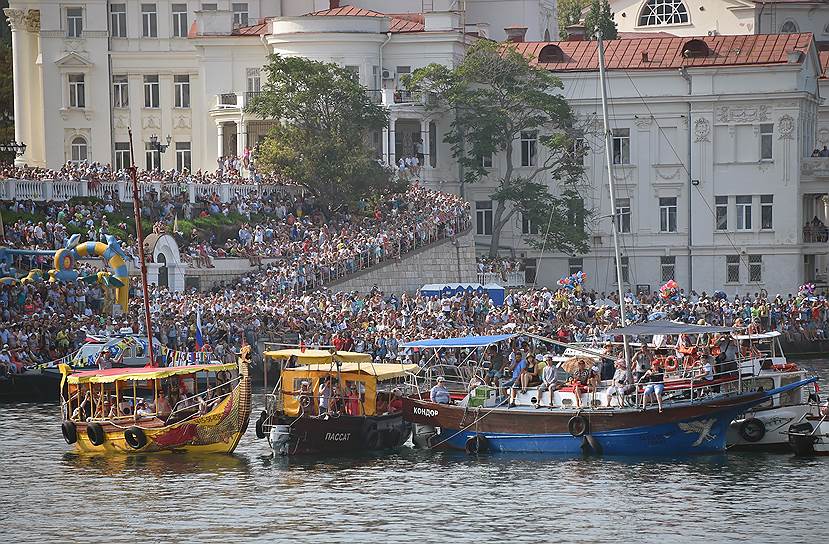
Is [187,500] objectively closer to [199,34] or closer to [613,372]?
[613,372]

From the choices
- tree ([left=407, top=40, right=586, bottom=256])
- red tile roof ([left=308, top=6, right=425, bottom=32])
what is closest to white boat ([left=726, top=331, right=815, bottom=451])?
tree ([left=407, top=40, right=586, bottom=256])

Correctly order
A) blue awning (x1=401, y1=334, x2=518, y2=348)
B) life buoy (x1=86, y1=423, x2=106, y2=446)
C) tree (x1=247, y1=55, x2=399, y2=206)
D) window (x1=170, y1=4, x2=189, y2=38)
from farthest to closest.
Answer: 1. window (x1=170, y1=4, x2=189, y2=38)
2. tree (x1=247, y1=55, x2=399, y2=206)
3. blue awning (x1=401, y1=334, x2=518, y2=348)
4. life buoy (x1=86, y1=423, x2=106, y2=446)

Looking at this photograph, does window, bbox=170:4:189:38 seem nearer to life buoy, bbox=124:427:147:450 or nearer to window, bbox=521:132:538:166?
window, bbox=521:132:538:166

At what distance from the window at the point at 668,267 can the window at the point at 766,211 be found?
14.2 feet

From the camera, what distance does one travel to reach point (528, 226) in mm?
106750

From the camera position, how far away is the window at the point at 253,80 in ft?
349

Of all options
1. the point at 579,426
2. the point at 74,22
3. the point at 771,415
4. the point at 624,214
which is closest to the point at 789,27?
the point at 624,214

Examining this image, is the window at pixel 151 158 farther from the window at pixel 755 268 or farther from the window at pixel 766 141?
the window at pixel 766 141

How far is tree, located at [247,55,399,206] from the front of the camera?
96.0 metres

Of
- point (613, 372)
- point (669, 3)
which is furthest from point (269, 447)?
point (669, 3)

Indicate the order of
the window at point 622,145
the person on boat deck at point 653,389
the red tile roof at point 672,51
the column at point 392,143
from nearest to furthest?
1. the person on boat deck at point 653,389
2. the column at point 392,143
3. the red tile roof at point 672,51
4. the window at point 622,145

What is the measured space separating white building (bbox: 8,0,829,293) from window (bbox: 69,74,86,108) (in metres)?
0.10

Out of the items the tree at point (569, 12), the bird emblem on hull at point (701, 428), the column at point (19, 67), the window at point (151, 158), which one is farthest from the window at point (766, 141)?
the bird emblem on hull at point (701, 428)

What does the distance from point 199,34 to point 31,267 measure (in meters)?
27.8
